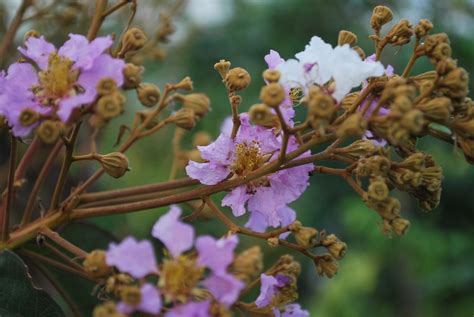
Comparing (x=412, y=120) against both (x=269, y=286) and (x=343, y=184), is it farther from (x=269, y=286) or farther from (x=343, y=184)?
(x=343, y=184)

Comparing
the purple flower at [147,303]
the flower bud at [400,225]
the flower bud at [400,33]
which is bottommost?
the purple flower at [147,303]

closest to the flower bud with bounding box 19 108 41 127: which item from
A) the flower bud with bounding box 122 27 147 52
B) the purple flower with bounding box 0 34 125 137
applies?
the purple flower with bounding box 0 34 125 137

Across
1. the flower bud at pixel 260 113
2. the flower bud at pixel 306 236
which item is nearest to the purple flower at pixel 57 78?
the flower bud at pixel 260 113

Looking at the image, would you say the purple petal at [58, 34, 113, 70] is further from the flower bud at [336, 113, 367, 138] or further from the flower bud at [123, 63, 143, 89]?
the flower bud at [336, 113, 367, 138]

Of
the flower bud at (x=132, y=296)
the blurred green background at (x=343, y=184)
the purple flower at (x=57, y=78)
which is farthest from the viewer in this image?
the blurred green background at (x=343, y=184)

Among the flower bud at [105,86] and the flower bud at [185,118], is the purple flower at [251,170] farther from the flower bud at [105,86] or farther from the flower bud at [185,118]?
the flower bud at [105,86]

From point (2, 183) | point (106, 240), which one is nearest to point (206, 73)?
point (2, 183)
